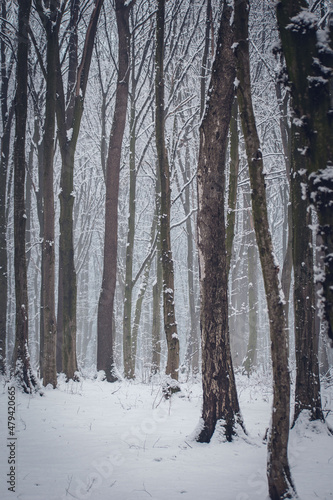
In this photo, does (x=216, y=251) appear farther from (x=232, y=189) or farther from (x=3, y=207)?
(x=3, y=207)

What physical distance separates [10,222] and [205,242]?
1842 centimetres

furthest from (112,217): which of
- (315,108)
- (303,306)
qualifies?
(315,108)

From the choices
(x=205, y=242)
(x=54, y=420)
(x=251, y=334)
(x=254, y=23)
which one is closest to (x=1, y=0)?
(x=254, y=23)

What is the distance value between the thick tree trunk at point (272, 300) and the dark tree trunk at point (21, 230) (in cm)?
473

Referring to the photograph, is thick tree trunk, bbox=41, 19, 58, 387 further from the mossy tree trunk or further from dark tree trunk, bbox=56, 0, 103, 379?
the mossy tree trunk

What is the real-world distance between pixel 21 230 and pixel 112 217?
3.21 meters

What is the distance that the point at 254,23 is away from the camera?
9.67 metres

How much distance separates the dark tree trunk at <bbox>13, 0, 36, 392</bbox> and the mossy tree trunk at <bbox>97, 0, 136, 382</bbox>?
2805 mm

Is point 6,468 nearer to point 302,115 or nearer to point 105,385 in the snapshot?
point 302,115

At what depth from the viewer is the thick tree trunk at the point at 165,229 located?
6.20 meters

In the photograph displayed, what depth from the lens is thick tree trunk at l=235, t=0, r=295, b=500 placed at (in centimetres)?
244

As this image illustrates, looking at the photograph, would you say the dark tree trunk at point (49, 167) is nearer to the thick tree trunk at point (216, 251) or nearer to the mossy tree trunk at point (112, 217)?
the mossy tree trunk at point (112, 217)

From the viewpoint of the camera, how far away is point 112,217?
30.0 ft

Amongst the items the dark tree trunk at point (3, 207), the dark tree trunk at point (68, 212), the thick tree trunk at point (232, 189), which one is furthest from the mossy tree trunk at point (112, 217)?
the thick tree trunk at point (232, 189)
